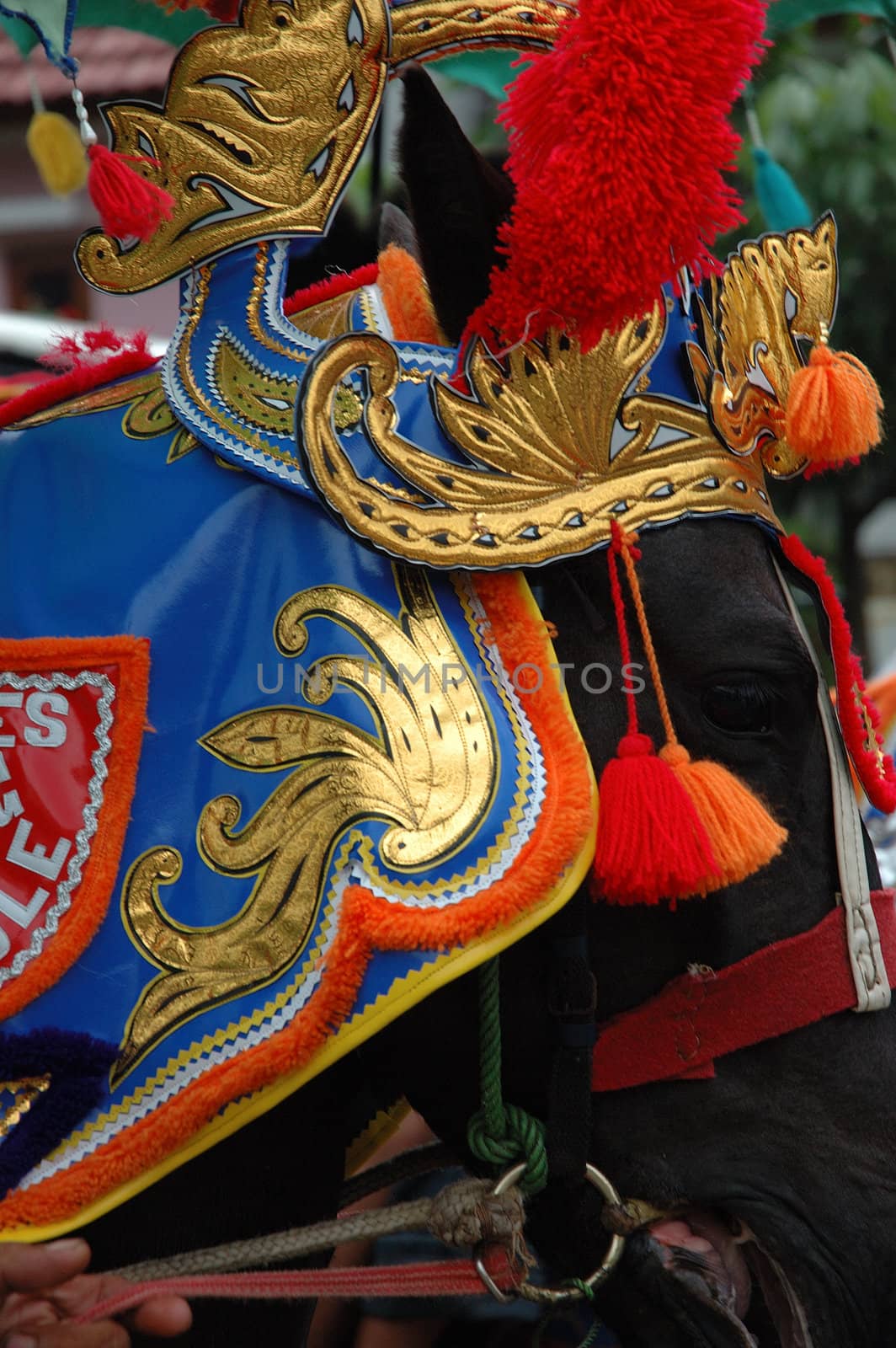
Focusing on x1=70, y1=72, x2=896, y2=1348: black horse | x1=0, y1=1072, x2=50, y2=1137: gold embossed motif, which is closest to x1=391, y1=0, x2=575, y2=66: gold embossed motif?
x1=70, y1=72, x2=896, y2=1348: black horse

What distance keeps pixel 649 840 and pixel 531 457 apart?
1.52 feet

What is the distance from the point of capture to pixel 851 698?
1.71 metres

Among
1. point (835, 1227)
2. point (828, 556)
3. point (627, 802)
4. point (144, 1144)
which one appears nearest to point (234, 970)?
point (144, 1144)

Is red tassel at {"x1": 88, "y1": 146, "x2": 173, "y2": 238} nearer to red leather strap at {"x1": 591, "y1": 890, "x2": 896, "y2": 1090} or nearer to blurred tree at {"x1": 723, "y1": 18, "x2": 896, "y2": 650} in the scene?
red leather strap at {"x1": 591, "y1": 890, "x2": 896, "y2": 1090}

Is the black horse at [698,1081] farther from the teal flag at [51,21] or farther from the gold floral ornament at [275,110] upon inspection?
the teal flag at [51,21]

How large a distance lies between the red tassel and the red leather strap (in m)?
1.09

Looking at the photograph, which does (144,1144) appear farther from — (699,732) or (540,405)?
(540,405)

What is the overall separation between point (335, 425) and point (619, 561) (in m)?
0.36

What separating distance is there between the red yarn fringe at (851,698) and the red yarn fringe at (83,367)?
3.11 ft

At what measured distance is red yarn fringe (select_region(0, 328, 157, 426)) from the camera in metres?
1.98

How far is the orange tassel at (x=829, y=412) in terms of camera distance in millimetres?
1745

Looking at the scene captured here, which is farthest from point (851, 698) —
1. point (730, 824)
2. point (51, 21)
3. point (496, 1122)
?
point (51, 21)

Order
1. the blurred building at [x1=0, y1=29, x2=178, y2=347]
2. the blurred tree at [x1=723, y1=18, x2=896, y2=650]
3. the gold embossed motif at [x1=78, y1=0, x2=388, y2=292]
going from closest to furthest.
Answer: the gold embossed motif at [x1=78, y1=0, x2=388, y2=292] → the blurred tree at [x1=723, y1=18, x2=896, y2=650] → the blurred building at [x1=0, y1=29, x2=178, y2=347]

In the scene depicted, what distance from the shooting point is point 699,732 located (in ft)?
5.44
